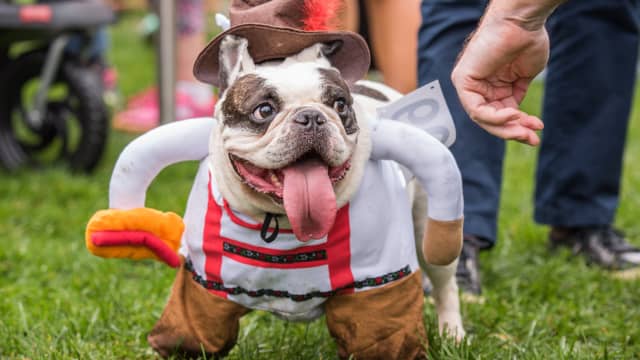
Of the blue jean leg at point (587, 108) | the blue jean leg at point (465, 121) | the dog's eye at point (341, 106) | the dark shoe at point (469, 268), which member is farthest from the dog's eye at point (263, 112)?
the blue jean leg at point (587, 108)

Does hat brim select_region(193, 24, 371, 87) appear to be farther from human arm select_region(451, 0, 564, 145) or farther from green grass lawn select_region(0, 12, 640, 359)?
green grass lawn select_region(0, 12, 640, 359)

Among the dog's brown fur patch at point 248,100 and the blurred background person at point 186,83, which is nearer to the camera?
the dog's brown fur patch at point 248,100

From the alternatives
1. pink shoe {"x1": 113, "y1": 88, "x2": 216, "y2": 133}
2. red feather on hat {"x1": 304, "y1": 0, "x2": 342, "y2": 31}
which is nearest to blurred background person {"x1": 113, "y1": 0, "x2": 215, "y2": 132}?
pink shoe {"x1": 113, "y1": 88, "x2": 216, "y2": 133}

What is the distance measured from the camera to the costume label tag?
176 centimetres

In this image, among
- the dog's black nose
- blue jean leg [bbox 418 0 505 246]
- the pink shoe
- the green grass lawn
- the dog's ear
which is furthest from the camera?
the pink shoe

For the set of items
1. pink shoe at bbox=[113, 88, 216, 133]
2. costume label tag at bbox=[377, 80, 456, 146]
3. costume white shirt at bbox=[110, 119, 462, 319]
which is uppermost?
costume label tag at bbox=[377, 80, 456, 146]

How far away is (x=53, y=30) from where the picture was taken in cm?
387

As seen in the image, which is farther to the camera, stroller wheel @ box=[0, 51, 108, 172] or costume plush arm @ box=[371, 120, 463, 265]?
stroller wheel @ box=[0, 51, 108, 172]

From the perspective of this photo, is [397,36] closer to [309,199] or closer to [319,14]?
[319,14]

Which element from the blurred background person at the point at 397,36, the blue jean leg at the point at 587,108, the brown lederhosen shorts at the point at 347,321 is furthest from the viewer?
the blurred background person at the point at 397,36

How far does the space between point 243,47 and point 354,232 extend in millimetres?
394

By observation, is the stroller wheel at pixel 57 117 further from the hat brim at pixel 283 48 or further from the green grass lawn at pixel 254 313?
the hat brim at pixel 283 48

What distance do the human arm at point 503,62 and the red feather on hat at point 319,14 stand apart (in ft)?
0.84

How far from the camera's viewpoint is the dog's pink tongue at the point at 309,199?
1496 millimetres
